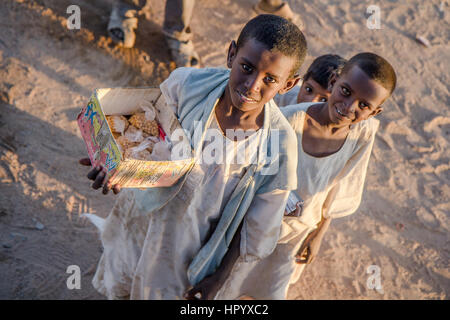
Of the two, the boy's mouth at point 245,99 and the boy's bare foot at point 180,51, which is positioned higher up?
the boy's mouth at point 245,99

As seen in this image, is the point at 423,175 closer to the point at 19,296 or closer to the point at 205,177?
the point at 205,177

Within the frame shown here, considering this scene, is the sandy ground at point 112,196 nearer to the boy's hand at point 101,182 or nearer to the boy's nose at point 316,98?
the boy's hand at point 101,182

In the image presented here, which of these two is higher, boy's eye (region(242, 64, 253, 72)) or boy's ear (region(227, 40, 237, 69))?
boy's ear (region(227, 40, 237, 69))

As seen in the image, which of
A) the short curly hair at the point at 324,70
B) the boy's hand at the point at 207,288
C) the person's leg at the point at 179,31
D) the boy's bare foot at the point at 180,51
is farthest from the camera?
the boy's bare foot at the point at 180,51

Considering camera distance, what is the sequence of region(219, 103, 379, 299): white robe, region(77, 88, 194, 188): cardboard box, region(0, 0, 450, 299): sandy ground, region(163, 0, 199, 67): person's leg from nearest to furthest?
region(77, 88, 194, 188): cardboard box < region(219, 103, 379, 299): white robe < region(0, 0, 450, 299): sandy ground < region(163, 0, 199, 67): person's leg

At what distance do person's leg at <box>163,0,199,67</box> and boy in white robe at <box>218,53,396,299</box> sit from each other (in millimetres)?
1961

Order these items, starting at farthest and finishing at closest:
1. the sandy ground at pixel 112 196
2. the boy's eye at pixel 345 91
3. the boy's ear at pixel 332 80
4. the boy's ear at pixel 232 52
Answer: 1. the sandy ground at pixel 112 196
2. the boy's ear at pixel 332 80
3. the boy's eye at pixel 345 91
4. the boy's ear at pixel 232 52

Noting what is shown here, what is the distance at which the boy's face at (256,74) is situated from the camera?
4.93ft

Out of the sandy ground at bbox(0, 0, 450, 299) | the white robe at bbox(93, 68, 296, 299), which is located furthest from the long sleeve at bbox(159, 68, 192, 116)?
the sandy ground at bbox(0, 0, 450, 299)

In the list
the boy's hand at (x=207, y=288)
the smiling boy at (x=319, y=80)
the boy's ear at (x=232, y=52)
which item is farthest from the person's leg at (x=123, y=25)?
the boy's hand at (x=207, y=288)

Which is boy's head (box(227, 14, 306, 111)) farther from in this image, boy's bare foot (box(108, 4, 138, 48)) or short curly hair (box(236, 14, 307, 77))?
boy's bare foot (box(108, 4, 138, 48))

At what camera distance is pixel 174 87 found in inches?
68.7

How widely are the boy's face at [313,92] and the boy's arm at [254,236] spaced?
99 centimetres

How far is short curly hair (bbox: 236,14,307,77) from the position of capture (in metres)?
1.49
